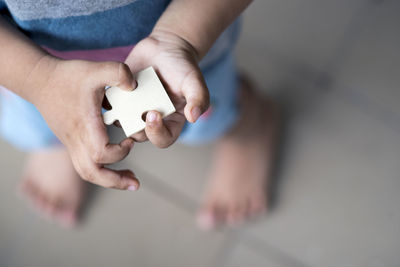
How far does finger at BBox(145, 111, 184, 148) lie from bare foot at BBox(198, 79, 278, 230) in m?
0.58

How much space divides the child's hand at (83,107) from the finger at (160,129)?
0.13ft

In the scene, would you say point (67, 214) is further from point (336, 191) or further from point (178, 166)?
point (336, 191)

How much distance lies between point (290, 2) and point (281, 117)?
36cm

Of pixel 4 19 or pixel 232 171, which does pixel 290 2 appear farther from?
pixel 4 19

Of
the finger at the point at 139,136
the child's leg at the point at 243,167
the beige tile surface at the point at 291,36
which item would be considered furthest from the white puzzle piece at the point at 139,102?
the beige tile surface at the point at 291,36

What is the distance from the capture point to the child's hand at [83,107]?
18.5 inches

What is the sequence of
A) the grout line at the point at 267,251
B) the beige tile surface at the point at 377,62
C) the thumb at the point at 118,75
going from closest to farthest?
the thumb at the point at 118,75, the grout line at the point at 267,251, the beige tile surface at the point at 377,62

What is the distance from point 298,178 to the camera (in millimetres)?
1132

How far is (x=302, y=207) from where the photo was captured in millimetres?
1104

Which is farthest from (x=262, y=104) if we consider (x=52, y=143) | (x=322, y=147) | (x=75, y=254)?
(x=75, y=254)

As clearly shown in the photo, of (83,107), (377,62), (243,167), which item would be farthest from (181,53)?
(377,62)

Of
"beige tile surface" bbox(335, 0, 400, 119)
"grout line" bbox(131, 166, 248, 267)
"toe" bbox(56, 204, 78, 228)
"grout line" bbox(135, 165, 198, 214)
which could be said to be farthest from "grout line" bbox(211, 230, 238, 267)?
"beige tile surface" bbox(335, 0, 400, 119)

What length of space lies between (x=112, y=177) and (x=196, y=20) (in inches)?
9.3

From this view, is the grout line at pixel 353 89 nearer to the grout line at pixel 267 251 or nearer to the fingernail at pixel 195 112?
the grout line at pixel 267 251
